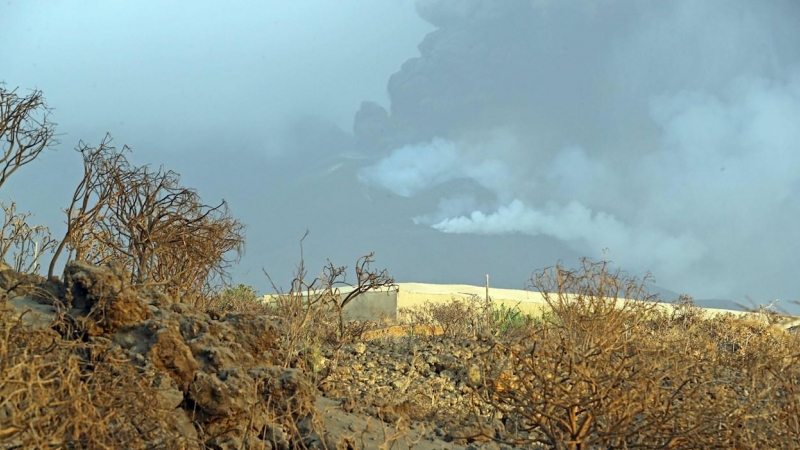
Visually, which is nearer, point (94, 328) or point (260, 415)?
point (260, 415)

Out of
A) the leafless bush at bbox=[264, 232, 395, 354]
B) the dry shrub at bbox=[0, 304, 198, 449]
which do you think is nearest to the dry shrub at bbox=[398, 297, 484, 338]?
the leafless bush at bbox=[264, 232, 395, 354]

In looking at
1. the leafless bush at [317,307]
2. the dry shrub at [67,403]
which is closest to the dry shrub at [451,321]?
the leafless bush at [317,307]

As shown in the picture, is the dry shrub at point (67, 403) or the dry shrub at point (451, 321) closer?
the dry shrub at point (67, 403)

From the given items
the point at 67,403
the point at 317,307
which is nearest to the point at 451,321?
→ the point at 317,307

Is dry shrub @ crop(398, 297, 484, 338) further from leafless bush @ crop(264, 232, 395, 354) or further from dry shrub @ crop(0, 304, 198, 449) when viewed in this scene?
dry shrub @ crop(0, 304, 198, 449)

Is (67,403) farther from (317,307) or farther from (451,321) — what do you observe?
(451,321)

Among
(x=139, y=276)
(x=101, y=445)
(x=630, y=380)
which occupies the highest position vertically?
(x=139, y=276)

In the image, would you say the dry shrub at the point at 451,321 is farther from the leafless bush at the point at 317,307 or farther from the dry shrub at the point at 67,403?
the dry shrub at the point at 67,403

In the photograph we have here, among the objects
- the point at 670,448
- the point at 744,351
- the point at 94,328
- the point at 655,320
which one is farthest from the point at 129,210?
the point at 655,320

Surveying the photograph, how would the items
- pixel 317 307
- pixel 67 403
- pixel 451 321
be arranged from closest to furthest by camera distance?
1. pixel 67 403
2. pixel 317 307
3. pixel 451 321

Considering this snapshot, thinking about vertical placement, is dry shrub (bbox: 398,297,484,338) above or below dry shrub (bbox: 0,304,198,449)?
above

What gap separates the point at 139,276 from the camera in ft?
36.2

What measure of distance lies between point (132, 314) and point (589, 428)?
3764mm

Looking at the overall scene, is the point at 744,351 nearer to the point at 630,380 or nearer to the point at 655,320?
the point at 655,320
